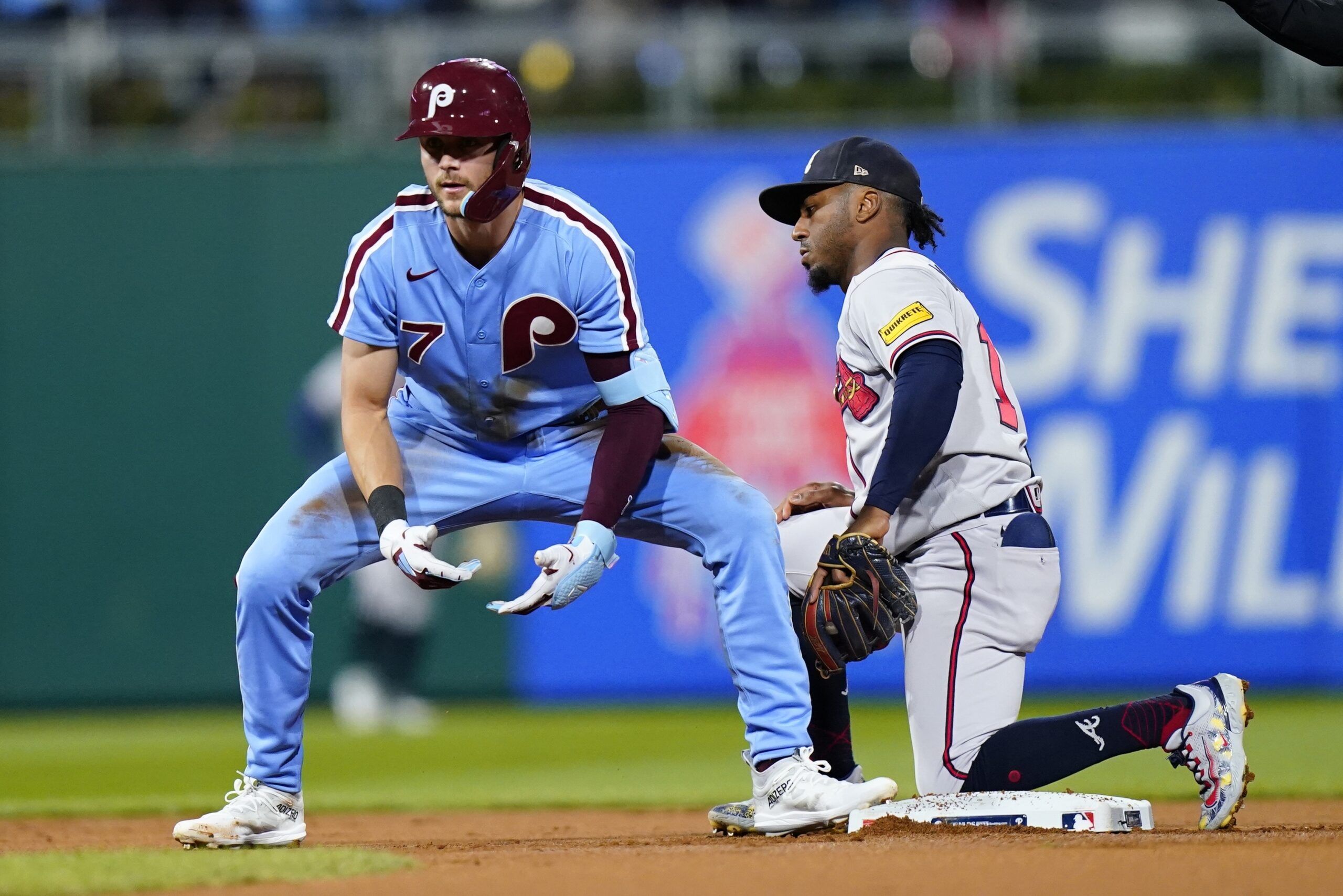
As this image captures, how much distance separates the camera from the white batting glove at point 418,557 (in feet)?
14.2

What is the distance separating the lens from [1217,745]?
440 cm

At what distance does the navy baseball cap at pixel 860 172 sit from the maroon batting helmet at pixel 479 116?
0.78 meters

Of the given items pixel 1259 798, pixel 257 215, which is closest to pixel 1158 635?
pixel 1259 798

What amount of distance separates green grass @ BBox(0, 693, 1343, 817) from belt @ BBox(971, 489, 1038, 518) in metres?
2.14

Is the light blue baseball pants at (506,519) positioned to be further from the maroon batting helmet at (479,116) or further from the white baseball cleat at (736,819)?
the maroon batting helmet at (479,116)

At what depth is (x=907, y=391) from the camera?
4477 millimetres

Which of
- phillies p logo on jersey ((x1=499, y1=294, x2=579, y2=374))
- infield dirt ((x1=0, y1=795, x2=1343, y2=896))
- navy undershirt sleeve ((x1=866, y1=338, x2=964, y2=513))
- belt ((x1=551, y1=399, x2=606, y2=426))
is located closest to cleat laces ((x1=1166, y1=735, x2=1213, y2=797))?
infield dirt ((x1=0, y1=795, x2=1343, y2=896))

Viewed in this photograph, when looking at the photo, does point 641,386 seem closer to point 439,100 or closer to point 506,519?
point 506,519

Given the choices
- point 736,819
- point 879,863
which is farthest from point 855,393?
point 879,863

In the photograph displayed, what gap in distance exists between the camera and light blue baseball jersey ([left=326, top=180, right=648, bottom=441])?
15.3ft

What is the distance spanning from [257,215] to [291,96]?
91cm

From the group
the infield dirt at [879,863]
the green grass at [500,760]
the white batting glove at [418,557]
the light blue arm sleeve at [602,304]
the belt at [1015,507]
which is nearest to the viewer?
the infield dirt at [879,863]

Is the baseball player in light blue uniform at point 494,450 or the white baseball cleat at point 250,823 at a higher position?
the baseball player in light blue uniform at point 494,450

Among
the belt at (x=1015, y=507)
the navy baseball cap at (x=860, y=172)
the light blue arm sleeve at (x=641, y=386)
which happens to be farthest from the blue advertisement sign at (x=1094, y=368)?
the light blue arm sleeve at (x=641, y=386)
